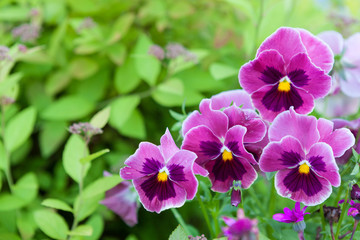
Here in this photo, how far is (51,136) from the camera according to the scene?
1.27 m

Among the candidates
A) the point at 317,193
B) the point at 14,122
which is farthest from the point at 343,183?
the point at 14,122

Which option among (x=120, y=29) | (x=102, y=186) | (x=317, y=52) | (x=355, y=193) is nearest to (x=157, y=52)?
(x=120, y=29)

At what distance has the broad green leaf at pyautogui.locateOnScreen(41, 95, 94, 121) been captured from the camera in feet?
4.01

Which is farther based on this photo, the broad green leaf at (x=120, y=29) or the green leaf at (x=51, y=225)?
the broad green leaf at (x=120, y=29)

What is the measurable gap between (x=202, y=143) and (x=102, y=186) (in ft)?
0.73

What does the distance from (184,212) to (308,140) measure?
76cm

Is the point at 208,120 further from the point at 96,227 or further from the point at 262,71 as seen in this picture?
the point at 96,227

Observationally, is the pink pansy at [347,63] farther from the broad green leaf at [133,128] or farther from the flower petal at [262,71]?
the broad green leaf at [133,128]

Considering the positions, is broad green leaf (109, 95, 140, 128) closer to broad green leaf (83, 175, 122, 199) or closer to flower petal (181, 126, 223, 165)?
broad green leaf (83, 175, 122, 199)

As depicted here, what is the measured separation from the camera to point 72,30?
1344 millimetres

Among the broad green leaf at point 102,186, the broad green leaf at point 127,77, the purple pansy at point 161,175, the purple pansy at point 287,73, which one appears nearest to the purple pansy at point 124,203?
the broad green leaf at point 102,186

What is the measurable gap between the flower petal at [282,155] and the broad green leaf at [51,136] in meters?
0.79

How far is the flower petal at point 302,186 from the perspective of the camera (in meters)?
0.57

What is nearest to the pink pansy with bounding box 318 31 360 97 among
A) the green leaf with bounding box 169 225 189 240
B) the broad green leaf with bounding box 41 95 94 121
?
the green leaf with bounding box 169 225 189 240
